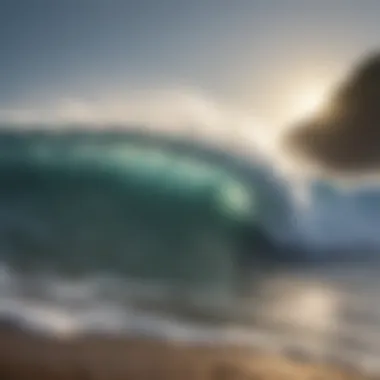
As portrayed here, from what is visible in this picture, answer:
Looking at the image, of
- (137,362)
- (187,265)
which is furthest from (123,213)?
(137,362)

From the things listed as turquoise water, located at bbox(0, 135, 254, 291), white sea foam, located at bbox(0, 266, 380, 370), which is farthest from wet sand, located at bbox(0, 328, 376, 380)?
turquoise water, located at bbox(0, 135, 254, 291)

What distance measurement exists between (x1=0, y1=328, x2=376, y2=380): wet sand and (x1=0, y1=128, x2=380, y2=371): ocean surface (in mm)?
19

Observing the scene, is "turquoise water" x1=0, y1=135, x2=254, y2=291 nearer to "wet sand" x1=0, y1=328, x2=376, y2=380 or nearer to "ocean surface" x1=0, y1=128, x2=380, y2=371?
"ocean surface" x1=0, y1=128, x2=380, y2=371

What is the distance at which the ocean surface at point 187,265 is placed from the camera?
1191 mm

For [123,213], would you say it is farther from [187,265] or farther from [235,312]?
[235,312]

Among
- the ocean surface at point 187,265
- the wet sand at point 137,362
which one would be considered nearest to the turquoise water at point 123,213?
the ocean surface at point 187,265

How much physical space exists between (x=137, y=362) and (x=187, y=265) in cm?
19

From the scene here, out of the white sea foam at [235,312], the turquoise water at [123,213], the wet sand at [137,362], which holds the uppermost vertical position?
the turquoise water at [123,213]

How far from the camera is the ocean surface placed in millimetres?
1191

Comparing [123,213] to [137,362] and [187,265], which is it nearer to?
[187,265]

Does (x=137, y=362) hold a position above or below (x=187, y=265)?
below

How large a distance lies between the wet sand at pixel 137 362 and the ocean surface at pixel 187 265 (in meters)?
0.02

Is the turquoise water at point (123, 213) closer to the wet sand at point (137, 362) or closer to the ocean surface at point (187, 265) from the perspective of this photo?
the ocean surface at point (187, 265)

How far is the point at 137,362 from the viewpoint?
121 cm
